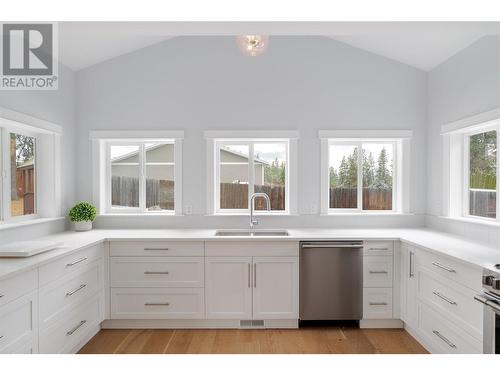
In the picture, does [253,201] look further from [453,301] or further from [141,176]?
[453,301]

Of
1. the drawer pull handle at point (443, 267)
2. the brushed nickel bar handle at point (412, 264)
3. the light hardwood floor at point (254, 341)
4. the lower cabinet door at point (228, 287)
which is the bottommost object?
the light hardwood floor at point (254, 341)

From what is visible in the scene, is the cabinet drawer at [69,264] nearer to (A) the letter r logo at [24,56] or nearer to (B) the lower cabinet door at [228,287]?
(B) the lower cabinet door at [228,287]

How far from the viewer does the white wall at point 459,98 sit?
8.68ft

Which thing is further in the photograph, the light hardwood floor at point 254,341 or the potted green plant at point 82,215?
the potted green plant at point 82,215

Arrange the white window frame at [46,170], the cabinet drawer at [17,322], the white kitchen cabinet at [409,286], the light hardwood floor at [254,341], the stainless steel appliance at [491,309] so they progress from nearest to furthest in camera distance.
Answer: the stainless steel appliance at [491,309], the cabinet drawer at [17,322], the light hardwood floor at [254,341], the white kitchen cabinet at [409,286], the white window frame at [46,170]

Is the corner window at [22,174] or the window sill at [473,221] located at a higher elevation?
the corner window at [22,174]

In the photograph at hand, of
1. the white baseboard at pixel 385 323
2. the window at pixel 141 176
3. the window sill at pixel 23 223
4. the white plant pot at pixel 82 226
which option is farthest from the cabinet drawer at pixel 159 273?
the white baseboard at pixel 385 323

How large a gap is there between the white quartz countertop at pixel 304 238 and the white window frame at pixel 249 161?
34 centimetres

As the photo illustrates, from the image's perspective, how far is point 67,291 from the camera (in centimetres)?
238

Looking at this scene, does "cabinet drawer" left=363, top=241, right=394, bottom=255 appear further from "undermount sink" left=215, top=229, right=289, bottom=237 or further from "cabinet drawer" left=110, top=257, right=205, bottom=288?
"cabinet drawer" left=110, top=257, right=205, bottom=288

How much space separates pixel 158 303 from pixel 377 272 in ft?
6.42

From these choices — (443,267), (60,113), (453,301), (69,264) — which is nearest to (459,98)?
(443,267)

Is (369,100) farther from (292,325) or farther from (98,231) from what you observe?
(98,231)

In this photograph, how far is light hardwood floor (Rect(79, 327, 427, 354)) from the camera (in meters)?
2.61
